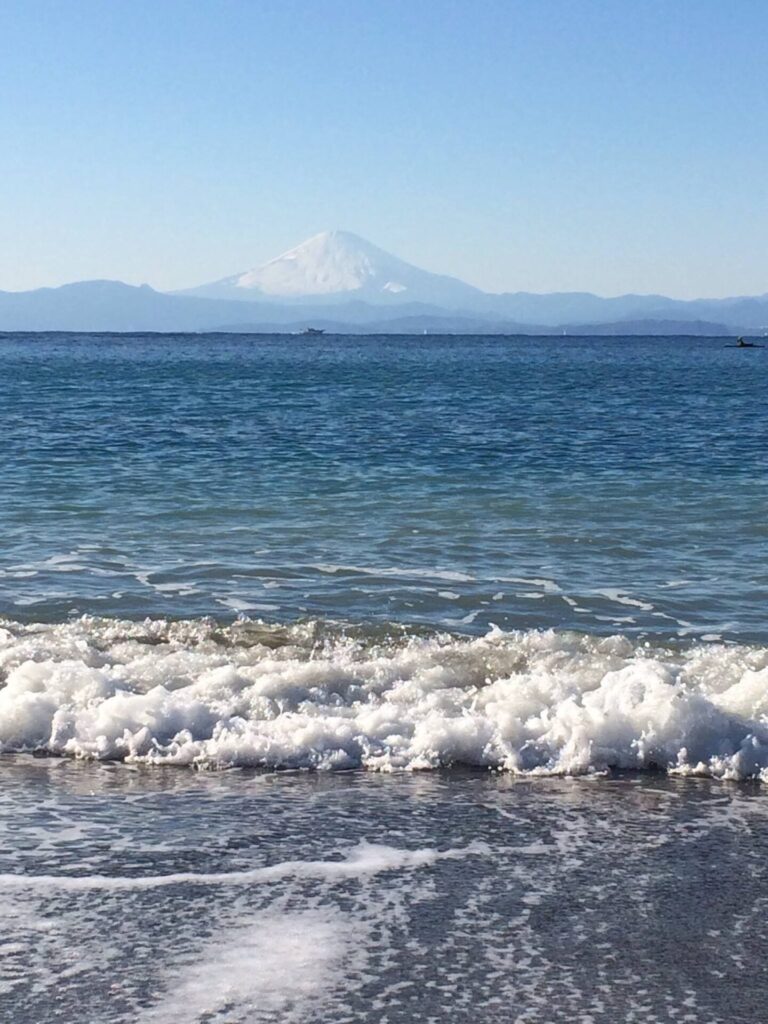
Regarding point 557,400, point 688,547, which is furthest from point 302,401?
point 688,547

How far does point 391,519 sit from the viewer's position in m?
19.7

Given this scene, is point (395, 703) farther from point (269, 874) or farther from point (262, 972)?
point (262, 972)

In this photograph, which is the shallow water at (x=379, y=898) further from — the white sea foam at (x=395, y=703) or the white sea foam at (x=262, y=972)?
the white sea foam at (x=395, y=703)

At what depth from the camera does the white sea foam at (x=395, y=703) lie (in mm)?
9227

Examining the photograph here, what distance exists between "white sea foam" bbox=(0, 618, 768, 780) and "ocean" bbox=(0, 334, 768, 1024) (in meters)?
0.03

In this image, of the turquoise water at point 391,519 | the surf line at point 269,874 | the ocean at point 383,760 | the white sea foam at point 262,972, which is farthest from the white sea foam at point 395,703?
the white sea foam at point 262,972

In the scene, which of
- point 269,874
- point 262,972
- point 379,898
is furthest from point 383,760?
point 262,972

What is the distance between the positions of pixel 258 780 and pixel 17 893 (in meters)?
2.37

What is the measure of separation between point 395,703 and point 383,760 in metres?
1.17

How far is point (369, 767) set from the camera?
9070mm

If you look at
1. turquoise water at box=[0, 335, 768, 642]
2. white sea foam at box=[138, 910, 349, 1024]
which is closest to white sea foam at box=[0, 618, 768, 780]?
turquoise water at box=[0, 335, 768, 642]

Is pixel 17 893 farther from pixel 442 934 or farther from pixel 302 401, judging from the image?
pixel 302 401

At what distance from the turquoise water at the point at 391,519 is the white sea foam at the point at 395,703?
4.78 ft

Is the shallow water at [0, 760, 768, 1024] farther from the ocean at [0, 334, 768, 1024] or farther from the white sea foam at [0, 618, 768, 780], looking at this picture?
the white sea foam at [0, 618, 768, 780]
